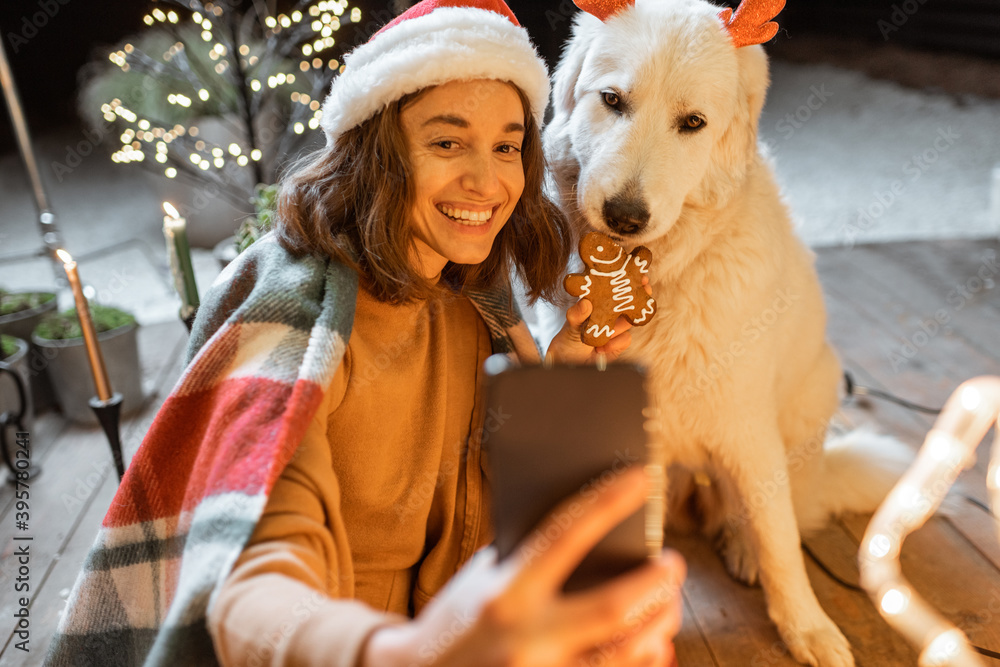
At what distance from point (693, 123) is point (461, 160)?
1.48 ft

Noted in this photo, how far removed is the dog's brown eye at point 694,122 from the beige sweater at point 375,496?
505 mm

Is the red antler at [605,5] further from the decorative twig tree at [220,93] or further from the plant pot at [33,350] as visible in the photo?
the plant pot at [33,350]

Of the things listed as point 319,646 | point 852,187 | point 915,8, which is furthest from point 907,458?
point 915,8

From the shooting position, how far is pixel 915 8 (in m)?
6.69

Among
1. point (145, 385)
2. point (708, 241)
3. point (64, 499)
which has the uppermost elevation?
point (708, 241)

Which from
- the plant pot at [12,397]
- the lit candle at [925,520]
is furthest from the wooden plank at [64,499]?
the lit candle at [925,520]

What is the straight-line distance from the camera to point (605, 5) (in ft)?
4.17

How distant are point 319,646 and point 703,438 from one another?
0.94 m

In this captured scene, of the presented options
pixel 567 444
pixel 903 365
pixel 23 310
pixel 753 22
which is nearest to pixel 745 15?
pixel 753 22

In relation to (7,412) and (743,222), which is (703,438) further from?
(7,412)

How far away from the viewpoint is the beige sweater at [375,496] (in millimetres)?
708

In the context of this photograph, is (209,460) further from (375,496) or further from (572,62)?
(572,62)

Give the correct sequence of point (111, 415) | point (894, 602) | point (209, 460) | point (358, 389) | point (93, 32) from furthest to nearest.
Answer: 1. point (93, 32)
2. point (111, 415)
3. point (894, 602)
4. point (358, 389)
5. point (209, 460)

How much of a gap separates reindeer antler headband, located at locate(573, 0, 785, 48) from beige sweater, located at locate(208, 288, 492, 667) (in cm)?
59
